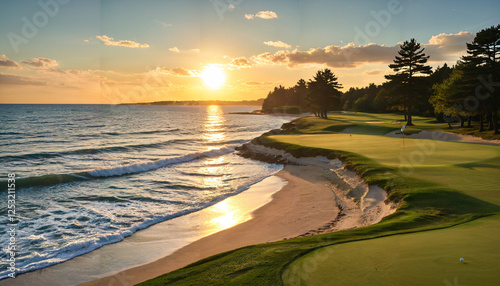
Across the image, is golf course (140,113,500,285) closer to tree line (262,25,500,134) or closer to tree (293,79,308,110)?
tree line (262,25,500,134)

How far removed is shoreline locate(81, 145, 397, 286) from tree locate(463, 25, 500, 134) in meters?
28.0

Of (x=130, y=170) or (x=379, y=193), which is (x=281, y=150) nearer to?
(x=130, y=170)

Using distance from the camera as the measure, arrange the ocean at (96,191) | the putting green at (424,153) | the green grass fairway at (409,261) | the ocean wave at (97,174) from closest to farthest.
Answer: the green grass fairway at (409,261)
the ocean at (96,191)
the putting green at (424,153)
the ocean wave at (97,174)

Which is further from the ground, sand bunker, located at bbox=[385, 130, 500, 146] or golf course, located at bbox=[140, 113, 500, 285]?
sand bunker, located at bbox=[385, 130, 500, 146]

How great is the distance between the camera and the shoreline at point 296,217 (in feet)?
37.6

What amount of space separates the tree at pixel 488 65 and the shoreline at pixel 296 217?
2802 centimetres

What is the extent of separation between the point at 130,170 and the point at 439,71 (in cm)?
9131

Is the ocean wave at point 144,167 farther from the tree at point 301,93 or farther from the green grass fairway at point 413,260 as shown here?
the tree at point 301,93

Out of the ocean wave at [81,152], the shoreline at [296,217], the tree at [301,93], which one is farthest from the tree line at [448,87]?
the tree at [301,93]

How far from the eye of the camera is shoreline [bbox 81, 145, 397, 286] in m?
11.5

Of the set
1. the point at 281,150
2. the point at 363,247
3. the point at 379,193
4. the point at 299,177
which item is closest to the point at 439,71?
the point at 281,150

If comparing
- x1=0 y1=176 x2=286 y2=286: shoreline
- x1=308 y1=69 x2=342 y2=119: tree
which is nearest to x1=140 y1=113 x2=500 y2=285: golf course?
x1=0 y1=176 x2=286 y2=286: shoreline

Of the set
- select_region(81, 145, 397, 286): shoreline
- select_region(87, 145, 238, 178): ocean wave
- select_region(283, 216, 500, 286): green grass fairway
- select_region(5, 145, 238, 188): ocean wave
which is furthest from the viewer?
select_region(87, 145, 238, 178): ocean wave

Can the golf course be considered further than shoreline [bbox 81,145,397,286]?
No
